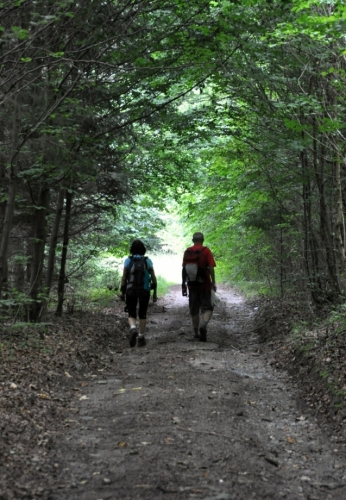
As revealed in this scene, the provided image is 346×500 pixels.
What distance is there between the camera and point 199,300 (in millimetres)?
10836

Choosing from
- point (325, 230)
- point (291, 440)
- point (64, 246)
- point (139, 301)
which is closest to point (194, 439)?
point (291, 440)

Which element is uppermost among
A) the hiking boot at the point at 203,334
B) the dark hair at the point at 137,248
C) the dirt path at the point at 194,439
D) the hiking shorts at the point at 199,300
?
the dark hair at the point at 137,248

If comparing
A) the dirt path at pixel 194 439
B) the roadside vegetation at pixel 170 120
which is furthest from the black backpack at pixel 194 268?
the dirt path at pixel 194 439

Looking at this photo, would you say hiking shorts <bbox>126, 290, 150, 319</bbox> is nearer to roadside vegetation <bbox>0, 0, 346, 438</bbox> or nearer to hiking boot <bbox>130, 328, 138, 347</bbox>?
hiking boot <bbox>130, 328, 138, 347</bbox>

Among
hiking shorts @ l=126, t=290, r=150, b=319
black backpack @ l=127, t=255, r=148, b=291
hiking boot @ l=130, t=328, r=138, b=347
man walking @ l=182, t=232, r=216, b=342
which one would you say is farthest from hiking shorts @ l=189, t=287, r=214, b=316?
hiking boot @ l=130, t=328, r=138, b=347

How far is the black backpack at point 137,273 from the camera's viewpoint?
10.3m

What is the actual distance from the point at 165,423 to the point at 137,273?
5.21 meters

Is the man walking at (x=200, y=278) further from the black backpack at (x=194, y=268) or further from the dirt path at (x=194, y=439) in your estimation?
the dirt path at (x=194, y=439)

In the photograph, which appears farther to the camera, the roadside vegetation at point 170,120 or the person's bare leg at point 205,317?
the person's bare leg at point 205,317

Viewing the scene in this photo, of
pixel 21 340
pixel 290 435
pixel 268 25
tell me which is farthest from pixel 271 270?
pixel 290 435

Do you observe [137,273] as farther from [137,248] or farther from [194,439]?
[194,439]

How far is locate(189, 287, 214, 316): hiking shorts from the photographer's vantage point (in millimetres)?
10734

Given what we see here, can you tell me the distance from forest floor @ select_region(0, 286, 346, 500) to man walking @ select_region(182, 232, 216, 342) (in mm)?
1050

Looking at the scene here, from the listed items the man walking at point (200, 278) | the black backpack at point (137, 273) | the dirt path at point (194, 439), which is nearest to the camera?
the dirt path at point (194, 439)
